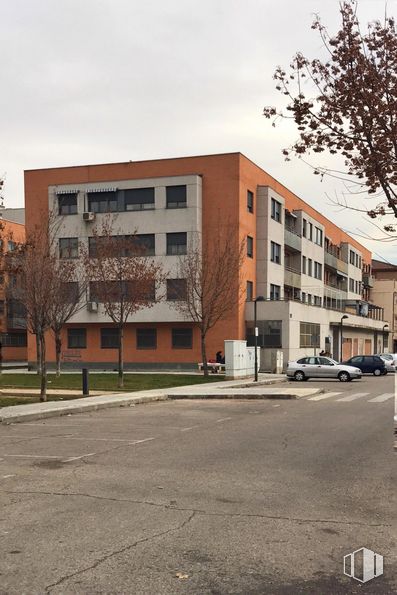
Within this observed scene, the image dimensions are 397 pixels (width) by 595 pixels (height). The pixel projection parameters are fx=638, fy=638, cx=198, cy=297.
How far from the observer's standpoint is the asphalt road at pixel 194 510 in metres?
4.90

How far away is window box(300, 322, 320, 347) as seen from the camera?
49.8 metres

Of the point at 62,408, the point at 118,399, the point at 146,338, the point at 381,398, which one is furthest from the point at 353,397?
the point at 146,338

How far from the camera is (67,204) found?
4838 centimetres

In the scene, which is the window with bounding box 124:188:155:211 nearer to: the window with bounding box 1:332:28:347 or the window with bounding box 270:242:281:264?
the window with bounding box 270:242:281:264

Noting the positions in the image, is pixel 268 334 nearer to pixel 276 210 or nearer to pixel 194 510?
pixel 276 210

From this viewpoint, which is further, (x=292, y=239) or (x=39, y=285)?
(x=292, y=239)

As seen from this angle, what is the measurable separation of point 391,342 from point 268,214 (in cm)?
5757

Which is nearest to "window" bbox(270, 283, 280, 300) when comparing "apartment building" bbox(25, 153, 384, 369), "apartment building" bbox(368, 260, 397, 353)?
"apartment building" bbox(25, 153, 384, 369)

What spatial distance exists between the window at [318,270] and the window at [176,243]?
2211cm

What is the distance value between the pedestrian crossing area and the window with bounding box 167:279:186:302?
19158 mm

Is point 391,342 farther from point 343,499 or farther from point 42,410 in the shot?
point 343,499

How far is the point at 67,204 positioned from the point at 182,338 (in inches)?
532

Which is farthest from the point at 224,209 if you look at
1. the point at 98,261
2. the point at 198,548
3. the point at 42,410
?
the point at 198,548

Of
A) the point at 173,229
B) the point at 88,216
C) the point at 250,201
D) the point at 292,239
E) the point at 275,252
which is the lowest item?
the point at 275,252
